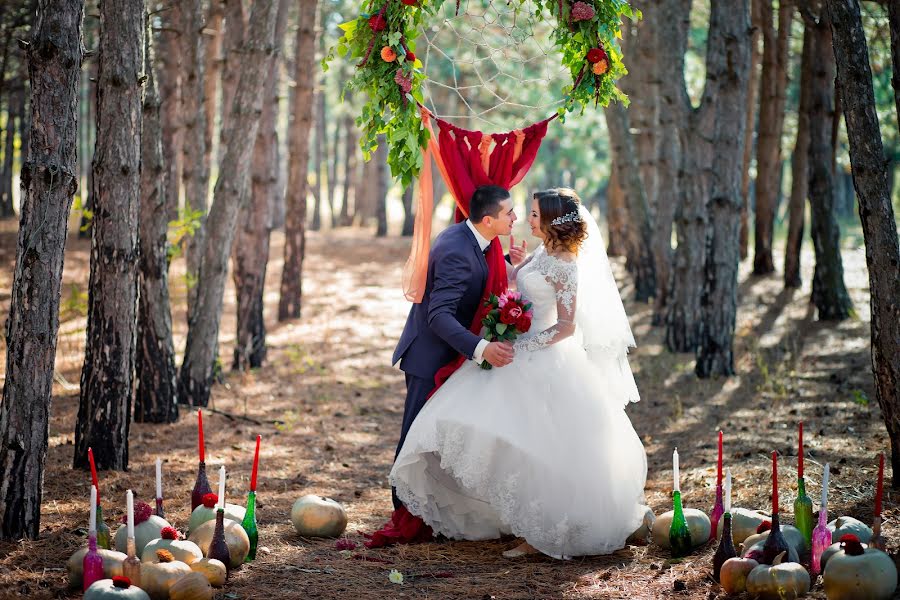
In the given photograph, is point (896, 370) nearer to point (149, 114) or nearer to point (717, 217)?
point (717, 217)

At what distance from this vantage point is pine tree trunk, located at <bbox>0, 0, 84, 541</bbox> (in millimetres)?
5254

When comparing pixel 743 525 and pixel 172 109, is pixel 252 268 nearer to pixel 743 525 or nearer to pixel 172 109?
pixel 172 109

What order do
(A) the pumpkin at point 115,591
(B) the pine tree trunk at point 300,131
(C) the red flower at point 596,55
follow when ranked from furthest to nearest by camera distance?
1. (B) the pine tree trunk at point 300,131
2. (C) the red flower at point 596,55
3. (A) the pumpkin at point 115,591

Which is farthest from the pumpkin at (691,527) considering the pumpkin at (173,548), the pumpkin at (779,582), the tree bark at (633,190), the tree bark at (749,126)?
Answer: the tree bark at (749,126)

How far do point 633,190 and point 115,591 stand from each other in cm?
1391

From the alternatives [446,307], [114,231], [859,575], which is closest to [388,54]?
[446,307]

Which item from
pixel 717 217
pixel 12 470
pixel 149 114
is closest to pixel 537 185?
pixel 717 217

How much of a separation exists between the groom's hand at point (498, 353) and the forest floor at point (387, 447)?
1.16 metres

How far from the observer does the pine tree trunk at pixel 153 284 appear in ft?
27.1

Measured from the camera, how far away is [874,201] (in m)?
5.98

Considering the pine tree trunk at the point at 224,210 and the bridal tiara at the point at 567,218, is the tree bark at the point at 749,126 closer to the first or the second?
the pine tree trunk at the point at 224,210

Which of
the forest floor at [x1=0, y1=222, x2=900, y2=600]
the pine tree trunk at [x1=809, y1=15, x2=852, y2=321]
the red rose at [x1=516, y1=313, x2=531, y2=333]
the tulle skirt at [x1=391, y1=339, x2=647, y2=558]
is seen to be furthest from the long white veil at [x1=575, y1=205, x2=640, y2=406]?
the pine tree trunk at [x1=809, y1=15, x2=852, y2=321]

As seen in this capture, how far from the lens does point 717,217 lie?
1108 cm

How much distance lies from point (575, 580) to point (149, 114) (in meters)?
5.49
